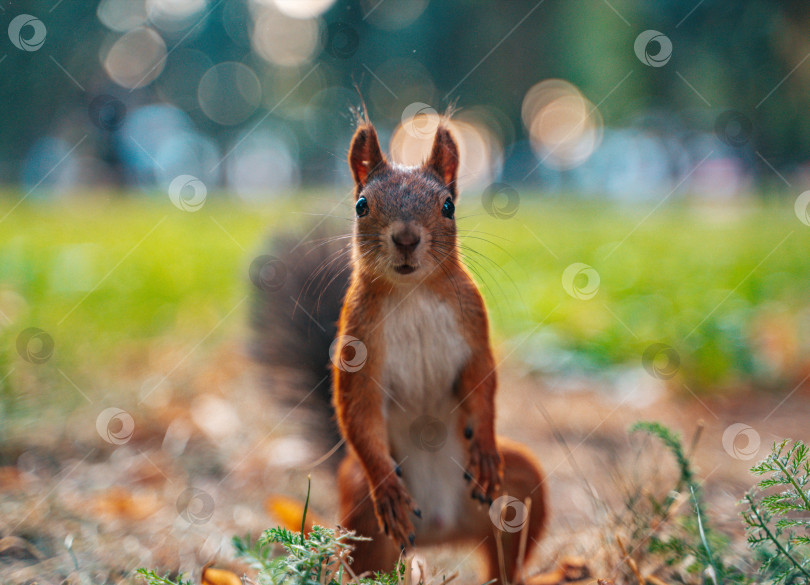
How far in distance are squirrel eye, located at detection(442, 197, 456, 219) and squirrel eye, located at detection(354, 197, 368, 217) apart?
0.17m

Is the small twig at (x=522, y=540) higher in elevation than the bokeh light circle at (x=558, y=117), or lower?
lower

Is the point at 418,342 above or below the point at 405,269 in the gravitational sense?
below

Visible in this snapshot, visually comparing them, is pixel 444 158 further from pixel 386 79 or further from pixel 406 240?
pixel 386 79

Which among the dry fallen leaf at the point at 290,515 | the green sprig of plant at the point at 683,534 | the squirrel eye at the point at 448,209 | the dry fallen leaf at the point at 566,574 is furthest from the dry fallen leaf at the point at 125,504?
the green sprig of plant at the point at 683,534

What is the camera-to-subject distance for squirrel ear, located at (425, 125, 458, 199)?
1352mm

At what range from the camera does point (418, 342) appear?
1.21 meters

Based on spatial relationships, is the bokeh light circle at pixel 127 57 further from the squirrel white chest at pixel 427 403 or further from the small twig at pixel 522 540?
the small twig at pixel 522 540

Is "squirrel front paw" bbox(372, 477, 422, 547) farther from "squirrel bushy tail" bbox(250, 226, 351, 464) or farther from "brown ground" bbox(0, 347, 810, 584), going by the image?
"squirrel bushy tail" bbox(250, 226, 351, 464)

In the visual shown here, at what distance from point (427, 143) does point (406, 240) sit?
464 millimetres

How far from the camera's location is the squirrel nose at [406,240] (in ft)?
3.69

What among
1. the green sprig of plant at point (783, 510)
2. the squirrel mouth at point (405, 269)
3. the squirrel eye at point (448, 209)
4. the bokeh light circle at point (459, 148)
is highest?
the bokeh light circle at point (459, 148)

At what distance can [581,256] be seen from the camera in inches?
190

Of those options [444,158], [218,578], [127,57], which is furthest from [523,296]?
[127,57]

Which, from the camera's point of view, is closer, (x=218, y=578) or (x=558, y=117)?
(x=218, y=578)
